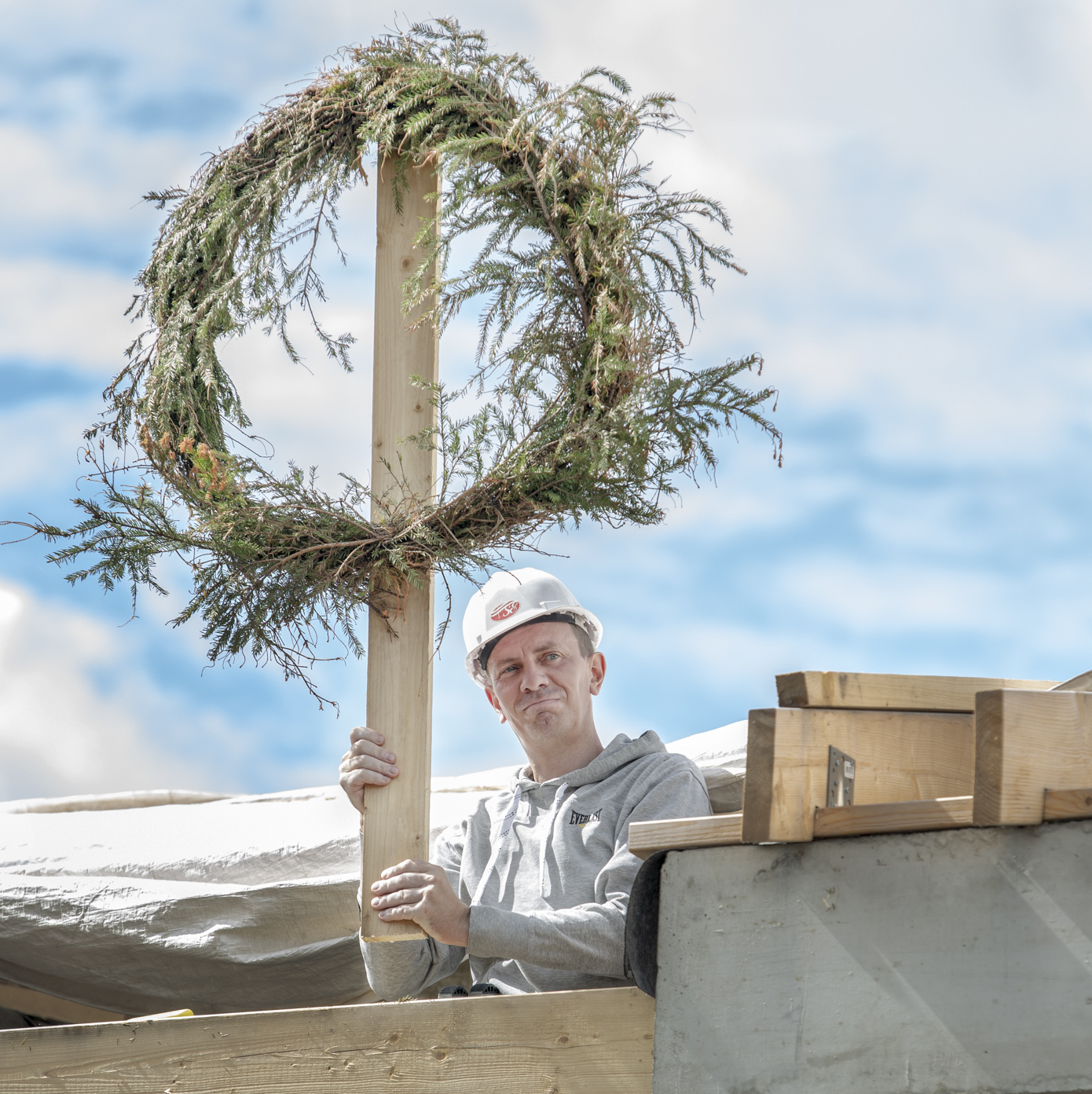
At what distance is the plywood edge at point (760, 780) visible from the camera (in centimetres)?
251

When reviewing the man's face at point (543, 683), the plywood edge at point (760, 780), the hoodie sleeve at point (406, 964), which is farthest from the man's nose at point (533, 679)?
the plywood edge at point (760, 780)

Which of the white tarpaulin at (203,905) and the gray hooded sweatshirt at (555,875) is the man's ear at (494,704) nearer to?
the gray hooded sweatshirt at (555,875)

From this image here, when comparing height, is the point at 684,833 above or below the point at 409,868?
above

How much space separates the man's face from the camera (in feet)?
12.8

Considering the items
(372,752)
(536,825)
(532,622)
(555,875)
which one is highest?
(532,622)

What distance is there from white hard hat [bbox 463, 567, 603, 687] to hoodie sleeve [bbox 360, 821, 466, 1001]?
33.1 inches

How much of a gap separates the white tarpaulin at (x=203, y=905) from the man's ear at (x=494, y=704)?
0.49 meters

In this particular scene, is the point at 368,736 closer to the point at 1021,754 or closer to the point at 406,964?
the point at 406,964

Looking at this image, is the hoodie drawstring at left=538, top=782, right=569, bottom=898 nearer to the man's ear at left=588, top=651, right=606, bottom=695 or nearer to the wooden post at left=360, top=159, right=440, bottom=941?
the wooden post at left=360, top=159, right=440, bottom=941

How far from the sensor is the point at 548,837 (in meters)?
3.62

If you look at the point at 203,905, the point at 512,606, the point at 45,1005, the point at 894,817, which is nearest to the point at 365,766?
the point at 512,606

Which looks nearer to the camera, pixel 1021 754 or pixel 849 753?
pixel 1021 754

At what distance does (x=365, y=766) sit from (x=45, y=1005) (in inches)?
90.2

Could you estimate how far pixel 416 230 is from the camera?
3912mm
